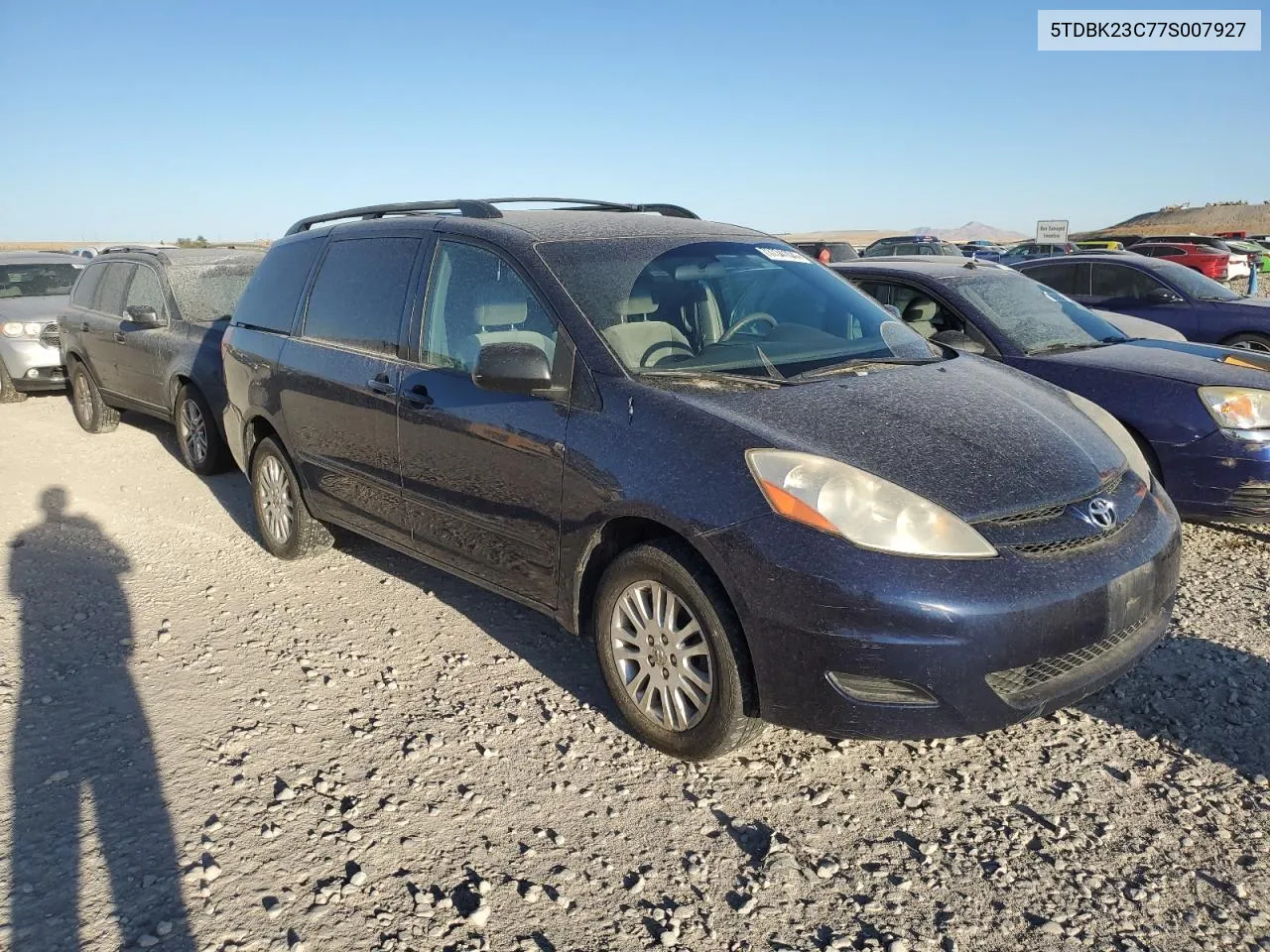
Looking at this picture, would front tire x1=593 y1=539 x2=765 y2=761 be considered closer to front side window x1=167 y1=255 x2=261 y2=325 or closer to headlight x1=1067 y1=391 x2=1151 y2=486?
headlight x1=1067 y1=391 x2=1151 y2=486

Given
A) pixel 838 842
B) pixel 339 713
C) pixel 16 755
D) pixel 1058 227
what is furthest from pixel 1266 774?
pixel 1058 227

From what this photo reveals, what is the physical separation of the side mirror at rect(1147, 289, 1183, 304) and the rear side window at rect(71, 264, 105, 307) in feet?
33.0

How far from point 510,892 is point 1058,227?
133 ft

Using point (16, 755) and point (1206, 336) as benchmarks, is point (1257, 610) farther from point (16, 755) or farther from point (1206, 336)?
point (1206, 336)

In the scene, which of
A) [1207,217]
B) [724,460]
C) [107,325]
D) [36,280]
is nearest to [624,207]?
[724,460]

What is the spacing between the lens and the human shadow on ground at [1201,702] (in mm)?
3287

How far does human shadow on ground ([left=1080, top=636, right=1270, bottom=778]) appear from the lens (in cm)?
329

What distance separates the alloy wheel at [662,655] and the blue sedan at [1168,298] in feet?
25.0

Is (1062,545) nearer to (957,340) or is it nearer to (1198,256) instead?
(957,340)

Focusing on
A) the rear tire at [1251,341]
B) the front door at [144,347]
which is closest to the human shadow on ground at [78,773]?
the front door at [144,347]

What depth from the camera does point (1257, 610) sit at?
14.5 ft

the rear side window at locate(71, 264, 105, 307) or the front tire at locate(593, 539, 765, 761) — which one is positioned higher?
the rear side window at locate(71, 264, 105, 307)

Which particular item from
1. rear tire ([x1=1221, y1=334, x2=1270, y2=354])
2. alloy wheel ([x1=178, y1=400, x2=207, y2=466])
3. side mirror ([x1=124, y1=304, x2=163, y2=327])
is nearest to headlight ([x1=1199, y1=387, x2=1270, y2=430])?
rear tire ([x1=1221, y1=334, x2=1270, y2=354])

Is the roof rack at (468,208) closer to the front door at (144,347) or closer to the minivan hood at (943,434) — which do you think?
the minivan hood at (943,434)
